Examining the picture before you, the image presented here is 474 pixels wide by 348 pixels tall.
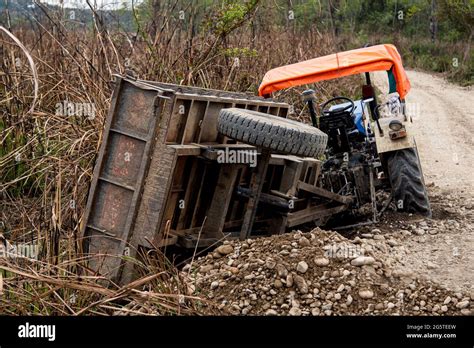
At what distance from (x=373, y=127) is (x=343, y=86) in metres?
8.27

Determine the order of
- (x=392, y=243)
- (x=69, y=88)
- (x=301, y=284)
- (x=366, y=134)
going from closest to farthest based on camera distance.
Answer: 1. (x=301, y=284)
2. (x=392, y=243)
3. (x=366, y=134)
4. (x=69, y=88)

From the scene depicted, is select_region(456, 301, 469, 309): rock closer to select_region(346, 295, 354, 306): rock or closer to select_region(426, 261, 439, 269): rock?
select_region(346, 295, 354, 306): rock

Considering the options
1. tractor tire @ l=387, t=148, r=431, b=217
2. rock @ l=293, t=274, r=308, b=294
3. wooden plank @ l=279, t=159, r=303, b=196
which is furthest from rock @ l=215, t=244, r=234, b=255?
tractor tire @ l=387, t=148, r=431, b=217

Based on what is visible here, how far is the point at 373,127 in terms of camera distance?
794cm

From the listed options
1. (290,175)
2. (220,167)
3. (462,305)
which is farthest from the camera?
(290,175)

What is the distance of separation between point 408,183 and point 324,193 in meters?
0.90

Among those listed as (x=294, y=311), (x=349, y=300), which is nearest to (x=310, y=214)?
(x=349, y=300)

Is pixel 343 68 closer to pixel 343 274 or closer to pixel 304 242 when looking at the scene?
pixel 304 242

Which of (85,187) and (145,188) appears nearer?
(145,188)

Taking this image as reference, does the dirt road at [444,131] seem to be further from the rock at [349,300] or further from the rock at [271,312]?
the rock at [271,312]

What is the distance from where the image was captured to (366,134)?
8.20m

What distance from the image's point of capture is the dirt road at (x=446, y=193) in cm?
604
